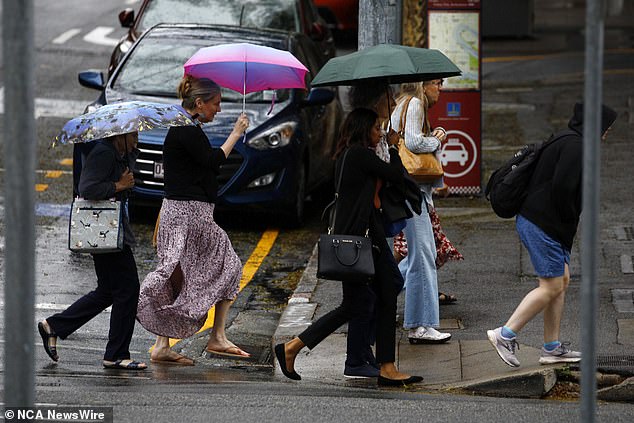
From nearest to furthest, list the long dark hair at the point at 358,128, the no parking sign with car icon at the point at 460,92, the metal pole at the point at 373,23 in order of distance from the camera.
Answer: the long dark hair at the point at 358,128
the metal pole at the point at 373,23
the no parking sign with car icon at the point at 460,92

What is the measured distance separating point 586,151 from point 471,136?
9026 millimetres

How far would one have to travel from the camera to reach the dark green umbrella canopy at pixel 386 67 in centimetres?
777

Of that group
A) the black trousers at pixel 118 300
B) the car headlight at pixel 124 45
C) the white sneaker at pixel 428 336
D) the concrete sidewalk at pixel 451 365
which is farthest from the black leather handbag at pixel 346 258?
the car headlight at pixel 124 45

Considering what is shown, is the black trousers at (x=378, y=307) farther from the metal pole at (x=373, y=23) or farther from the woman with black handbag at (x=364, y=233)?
the metal pole at (x=373, y=23)

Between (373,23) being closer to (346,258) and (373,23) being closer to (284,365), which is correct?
(346,258)

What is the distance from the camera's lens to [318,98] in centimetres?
1255

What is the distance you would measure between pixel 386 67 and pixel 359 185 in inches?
30.3

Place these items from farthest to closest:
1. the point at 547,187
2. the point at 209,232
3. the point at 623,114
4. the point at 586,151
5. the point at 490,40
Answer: the point at 490,40 → the point at 623,114 → the point at 209,232 → the point at 547,187 → the point at 586,151

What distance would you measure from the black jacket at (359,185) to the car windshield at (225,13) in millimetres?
8202

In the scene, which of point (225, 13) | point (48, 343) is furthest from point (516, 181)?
point (225, 13)

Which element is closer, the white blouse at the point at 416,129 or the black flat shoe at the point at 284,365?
the black flat shoe at the point at 284,365

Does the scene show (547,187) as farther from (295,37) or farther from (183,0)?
(183,0)

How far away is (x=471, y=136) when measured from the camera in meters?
13.6

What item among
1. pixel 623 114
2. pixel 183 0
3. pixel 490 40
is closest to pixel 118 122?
pixel 183 0
